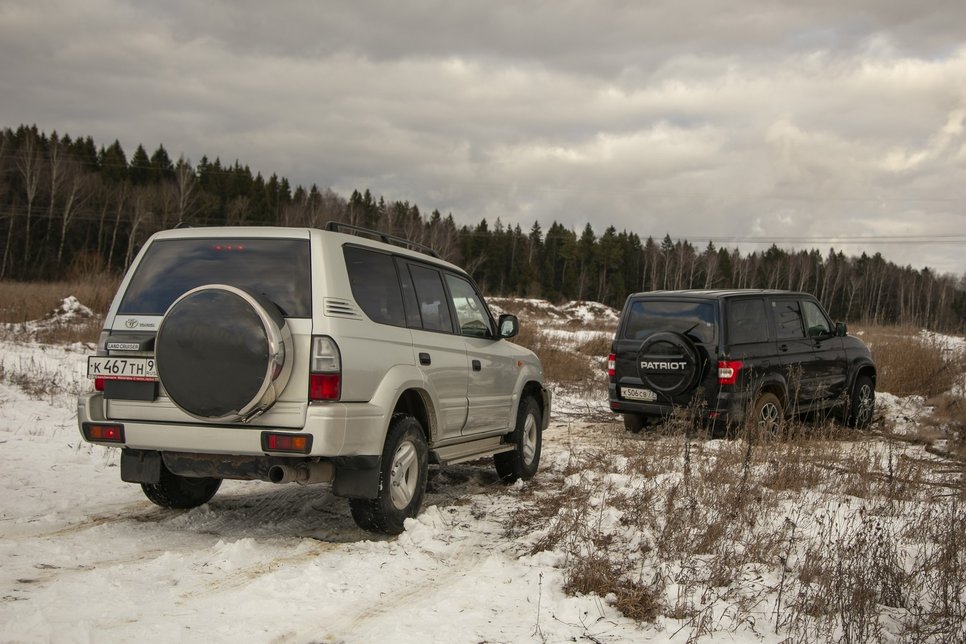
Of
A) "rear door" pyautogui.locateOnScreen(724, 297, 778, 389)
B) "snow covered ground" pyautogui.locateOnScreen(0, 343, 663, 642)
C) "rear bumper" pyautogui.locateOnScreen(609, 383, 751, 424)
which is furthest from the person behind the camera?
"rear door" pyautogui.locateOnScreen(724, 297, 778, 389)

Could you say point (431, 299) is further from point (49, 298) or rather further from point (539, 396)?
point (49, 298)

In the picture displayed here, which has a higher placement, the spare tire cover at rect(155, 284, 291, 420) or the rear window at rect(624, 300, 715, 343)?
the rear window at rect(624, 300, 715, 343)

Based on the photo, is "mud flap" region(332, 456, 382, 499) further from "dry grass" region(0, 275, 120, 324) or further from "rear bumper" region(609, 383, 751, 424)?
"dry grass" region(0, 275, 120, 324)

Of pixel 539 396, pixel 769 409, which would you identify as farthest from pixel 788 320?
pixel 539 396

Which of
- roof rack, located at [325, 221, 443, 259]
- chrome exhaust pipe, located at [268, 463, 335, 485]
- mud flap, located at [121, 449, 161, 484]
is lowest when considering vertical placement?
mud flap, located at [121, 449, 161, 484]

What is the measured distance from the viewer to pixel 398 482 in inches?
219

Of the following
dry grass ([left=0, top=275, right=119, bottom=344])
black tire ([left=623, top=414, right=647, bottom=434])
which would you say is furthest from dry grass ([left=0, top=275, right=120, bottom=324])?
black tire ([left=623, top=414, right=647, bottom=434])

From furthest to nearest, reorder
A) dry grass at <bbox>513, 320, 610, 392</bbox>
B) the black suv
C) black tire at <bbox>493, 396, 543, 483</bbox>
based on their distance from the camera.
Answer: dry grass at <bbox>513, 320, 610, 392</bbox> → the black suv → black tire at <bbox>493, 396, 543, 483</bbox>

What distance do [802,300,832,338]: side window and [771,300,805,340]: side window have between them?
0.19 meters

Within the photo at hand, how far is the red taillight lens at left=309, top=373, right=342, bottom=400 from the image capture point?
4.79 meters

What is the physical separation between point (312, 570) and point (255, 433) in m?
0.88

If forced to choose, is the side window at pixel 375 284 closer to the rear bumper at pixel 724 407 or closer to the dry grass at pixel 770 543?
the dry grass at pixel 770 543

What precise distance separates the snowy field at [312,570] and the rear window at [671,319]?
2.49 metres

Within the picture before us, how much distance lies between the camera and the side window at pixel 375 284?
536 centimetres
